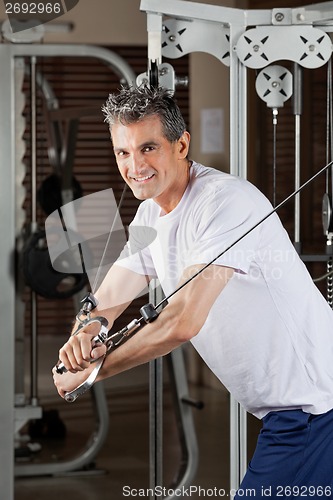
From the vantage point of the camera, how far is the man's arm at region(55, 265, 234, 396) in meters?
1.63

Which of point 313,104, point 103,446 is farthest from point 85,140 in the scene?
point 103,446

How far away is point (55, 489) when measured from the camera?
11.5 ft

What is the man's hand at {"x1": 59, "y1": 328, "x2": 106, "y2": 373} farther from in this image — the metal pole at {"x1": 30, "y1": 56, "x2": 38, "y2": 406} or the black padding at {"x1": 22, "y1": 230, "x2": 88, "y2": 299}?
the metal pole at {"x1": 30, "y1": 56, "x2": 38, "y2": 406}

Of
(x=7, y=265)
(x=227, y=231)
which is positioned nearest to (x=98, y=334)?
(x=227, y=231)

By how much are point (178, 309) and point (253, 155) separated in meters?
3.57

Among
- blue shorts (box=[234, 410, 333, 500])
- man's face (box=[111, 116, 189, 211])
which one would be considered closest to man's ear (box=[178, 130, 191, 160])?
man's face (box=[111, 116, 189, 211])

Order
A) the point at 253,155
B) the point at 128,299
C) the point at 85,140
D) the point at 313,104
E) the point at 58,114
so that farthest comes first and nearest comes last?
the point at 85,140 < the point at 253,155 < the point at 313,104 < the point at 58,114 < the point at 128,299

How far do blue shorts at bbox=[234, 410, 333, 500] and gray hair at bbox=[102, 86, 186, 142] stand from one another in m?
0.61

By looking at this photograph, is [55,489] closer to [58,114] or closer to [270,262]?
[58,114]

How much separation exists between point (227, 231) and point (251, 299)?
0.17 meters

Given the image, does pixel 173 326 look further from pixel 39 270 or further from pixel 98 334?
pixel 39 270

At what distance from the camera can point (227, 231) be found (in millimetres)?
1694

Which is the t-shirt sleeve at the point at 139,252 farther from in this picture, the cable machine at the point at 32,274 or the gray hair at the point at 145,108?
the cable machine at the point at 32,274

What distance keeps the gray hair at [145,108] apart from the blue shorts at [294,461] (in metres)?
0.61
